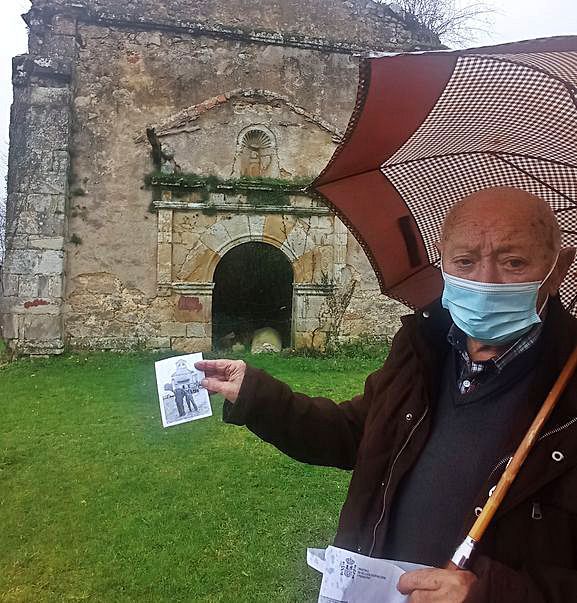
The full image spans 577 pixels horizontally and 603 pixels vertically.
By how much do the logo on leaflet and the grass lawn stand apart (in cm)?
211

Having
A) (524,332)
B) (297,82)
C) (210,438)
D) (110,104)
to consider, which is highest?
(297,82)

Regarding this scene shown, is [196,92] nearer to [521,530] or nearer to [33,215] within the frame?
[33,215]

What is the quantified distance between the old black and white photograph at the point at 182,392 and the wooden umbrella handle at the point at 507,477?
3.11ft

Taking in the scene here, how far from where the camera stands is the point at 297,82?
11.0 metres

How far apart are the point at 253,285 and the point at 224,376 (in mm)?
11809

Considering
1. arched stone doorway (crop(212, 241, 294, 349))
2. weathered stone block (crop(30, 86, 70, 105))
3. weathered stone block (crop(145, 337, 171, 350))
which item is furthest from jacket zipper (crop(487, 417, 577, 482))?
arched stone doorway (crop(212, 241, 294, 349))

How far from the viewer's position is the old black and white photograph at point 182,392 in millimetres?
1917

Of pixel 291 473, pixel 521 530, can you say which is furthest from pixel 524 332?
pixel 291 473

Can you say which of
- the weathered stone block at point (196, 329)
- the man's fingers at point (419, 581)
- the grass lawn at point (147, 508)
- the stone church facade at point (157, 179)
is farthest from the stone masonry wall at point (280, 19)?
the man's fingers at point (419, 581)

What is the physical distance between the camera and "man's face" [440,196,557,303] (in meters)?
1.54

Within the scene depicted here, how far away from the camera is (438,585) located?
1.21 metres

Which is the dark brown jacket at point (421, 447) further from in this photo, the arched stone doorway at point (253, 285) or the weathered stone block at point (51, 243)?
the arched stone doorway at point (253, 285)

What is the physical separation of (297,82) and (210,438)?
750 centimetres

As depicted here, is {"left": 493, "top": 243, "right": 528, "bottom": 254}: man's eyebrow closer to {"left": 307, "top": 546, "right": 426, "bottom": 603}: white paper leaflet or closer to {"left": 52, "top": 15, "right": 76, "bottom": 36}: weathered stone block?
{"left": 307, "top": 546, "right": 426, "bottom": 603}: white paper leaflet
